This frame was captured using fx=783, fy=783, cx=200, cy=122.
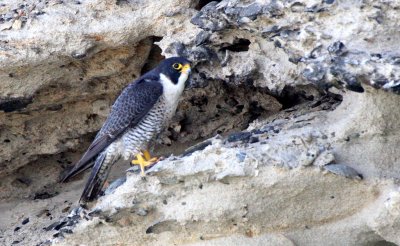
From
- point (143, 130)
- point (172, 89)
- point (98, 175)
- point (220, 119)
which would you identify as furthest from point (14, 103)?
point (220, 119)

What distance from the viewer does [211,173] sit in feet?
13.4

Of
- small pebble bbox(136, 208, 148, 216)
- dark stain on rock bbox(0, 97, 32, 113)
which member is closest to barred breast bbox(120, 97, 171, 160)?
small pebble bbox(136, 208, 148, 216)

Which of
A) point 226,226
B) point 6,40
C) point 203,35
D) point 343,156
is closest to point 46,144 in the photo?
point 6,40

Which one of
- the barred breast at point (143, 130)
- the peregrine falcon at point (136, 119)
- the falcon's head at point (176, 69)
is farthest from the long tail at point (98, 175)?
the falcon's head at point (176, 69)

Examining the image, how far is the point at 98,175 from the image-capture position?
4793mm

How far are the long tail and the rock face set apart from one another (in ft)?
0.53

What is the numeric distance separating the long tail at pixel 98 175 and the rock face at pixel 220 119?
16 centimetres

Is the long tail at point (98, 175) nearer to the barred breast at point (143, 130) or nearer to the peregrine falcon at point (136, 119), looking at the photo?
the peregrine falcon at point (136, 119)

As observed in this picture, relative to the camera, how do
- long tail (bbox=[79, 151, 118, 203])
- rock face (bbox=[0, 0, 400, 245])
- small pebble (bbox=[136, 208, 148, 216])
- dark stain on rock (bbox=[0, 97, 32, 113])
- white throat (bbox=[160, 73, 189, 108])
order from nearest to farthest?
rock face (bbox=[0, 0, 400, 245]) < small pebble (bbox=[136, 208, 148, 216]) < long tail (bbox=[79, 151, 118, 203]) < white throat (bbox=[160, 73, 189, 108]) < dark stain on rock (bbox=[0, 97, 32, 113])

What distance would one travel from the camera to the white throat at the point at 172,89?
4.80 metres

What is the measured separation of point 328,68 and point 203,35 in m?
1.07

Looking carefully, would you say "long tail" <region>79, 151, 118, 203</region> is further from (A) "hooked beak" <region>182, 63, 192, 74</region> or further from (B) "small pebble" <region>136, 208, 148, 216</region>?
(A) "hooked beak" <region>182, 63, 192, 74</region>

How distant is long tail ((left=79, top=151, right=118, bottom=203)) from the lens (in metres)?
4.67

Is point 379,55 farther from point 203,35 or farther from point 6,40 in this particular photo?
point 6,40
